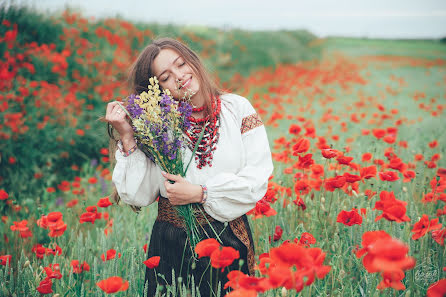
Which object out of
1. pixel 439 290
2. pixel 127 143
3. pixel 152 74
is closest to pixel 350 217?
pixel 439 290

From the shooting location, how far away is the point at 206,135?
63.3 inches

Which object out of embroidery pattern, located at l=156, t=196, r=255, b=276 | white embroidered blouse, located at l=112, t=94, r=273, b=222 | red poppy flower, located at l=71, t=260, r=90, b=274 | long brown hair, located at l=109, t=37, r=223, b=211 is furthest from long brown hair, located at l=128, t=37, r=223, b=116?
red poppy flower, located at l=71, t=260, r=90, b=274

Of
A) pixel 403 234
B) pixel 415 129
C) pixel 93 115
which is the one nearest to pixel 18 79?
pixel 93 115

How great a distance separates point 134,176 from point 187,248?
41 centimetres

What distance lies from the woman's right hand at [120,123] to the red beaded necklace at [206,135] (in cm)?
26

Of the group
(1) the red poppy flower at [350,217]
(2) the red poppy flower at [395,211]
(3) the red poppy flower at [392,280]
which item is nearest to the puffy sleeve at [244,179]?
(1) the red poppy flower at [350,217]

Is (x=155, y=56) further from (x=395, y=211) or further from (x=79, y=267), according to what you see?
(x=395, y=211)

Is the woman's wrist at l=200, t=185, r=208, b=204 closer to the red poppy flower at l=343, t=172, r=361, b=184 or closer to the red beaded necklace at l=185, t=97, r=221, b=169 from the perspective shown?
the red beaded necklace at l=185, t=97, r=221, b=169

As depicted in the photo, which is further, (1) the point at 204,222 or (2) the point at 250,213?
(2) the point at 250,213

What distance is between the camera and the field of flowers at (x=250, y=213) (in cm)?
131

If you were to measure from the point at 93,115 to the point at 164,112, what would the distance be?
3602 mm

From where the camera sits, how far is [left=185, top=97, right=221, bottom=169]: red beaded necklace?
5.19 feet

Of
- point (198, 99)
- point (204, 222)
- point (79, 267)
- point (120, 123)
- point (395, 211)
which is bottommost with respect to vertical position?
point (79, 267)

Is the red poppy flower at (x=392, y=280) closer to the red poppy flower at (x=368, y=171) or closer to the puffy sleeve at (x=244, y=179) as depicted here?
the puffy sleeve at (x=244, y=179)
